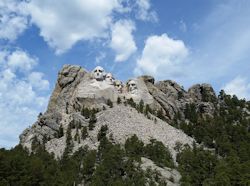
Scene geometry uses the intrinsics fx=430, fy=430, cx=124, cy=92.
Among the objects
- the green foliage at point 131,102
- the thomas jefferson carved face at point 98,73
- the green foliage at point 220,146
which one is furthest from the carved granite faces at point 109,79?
the green foliage at point 220,146

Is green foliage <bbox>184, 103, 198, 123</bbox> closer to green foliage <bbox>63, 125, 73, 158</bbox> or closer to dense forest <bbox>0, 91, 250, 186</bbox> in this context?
dense forest <bbox>0, 91, 250, 186</bbox>

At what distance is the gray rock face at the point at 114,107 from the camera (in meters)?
110

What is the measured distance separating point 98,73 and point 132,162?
5015 cm

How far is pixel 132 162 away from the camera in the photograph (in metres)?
88.9

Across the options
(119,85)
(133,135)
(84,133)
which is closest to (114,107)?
(84,133)

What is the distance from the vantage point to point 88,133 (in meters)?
110

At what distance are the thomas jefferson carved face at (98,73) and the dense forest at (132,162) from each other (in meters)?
20.9

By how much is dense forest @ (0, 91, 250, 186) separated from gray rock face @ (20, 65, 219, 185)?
11.3ft

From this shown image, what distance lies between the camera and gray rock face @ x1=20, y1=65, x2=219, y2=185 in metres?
110

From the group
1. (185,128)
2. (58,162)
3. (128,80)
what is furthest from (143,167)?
(128,80)

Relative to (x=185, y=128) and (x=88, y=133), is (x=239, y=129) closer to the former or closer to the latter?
(x=185, y=128)

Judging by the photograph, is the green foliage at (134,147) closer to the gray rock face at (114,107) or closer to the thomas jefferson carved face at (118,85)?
the gray rock face at (114,107)

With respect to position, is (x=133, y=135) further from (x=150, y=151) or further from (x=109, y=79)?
(x=109, y=79)

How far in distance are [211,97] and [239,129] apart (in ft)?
101
